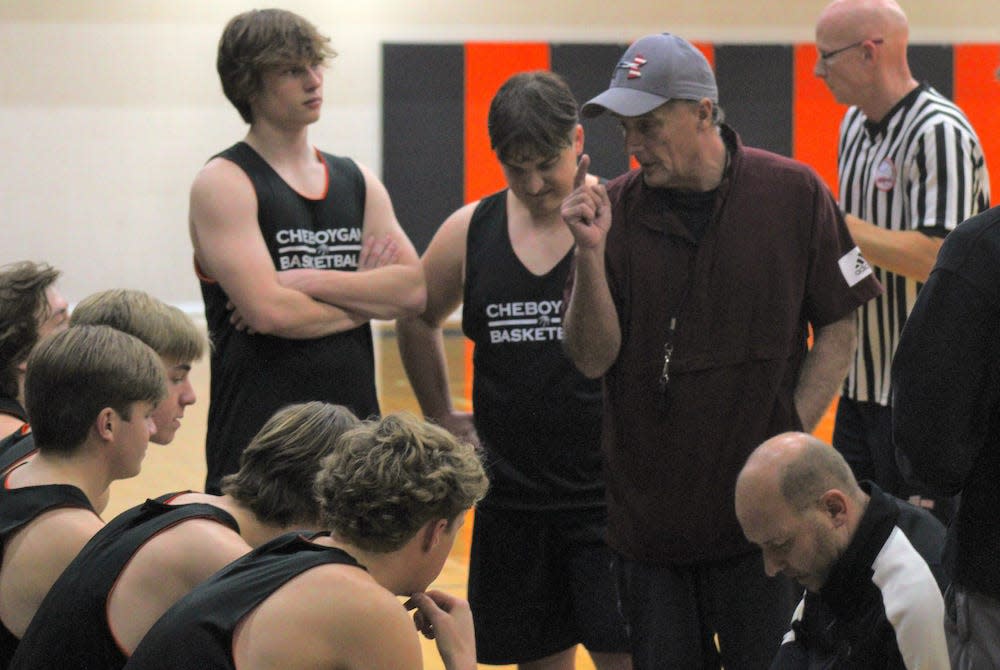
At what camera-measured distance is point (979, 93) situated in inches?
535

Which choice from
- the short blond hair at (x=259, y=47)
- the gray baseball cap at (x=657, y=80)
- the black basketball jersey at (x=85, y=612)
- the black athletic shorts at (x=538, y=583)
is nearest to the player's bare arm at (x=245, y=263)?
the short blond hair at (x=259, y=47)

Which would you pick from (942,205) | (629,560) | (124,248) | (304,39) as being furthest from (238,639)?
(124,248)

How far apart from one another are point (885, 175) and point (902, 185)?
7 centimetres

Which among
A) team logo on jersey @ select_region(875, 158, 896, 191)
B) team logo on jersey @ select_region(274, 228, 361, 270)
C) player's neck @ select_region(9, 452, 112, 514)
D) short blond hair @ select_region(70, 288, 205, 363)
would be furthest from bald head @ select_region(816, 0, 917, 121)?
player's neck @ select_region(9, 452, 112, 514)

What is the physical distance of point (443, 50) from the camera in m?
13.2

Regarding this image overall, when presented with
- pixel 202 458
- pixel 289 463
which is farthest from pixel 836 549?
pixel 202 458

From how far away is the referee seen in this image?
3904 mm

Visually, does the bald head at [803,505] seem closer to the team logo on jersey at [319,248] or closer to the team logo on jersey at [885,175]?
the team logo on jersey at [319,248]

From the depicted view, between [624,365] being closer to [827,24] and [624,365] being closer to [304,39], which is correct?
[304,39]

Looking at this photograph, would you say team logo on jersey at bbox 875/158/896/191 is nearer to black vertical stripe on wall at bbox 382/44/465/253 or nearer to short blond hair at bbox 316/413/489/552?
short blond hair at bbox 316/413/489/552

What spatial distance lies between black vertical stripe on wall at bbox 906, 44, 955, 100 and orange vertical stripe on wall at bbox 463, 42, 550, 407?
3.78 m

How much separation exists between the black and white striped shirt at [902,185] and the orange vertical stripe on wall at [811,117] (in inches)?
369

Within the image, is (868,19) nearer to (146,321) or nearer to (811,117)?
(146,321)

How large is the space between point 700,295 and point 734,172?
30 centimetres
